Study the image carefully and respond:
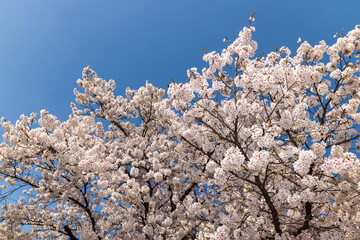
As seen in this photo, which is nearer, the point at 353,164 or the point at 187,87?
the point at 353,164

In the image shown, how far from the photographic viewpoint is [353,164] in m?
5.64

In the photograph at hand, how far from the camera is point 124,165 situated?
42.1 ft

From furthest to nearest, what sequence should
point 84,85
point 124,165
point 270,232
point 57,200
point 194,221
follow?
1. point 84,85
2. point 124,165
3. point 194,221
4. point 57,200
5. point 270,232

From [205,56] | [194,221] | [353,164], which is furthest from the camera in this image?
[194,221]

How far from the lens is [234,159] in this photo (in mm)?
5742

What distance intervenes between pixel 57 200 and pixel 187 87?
705 centimetres

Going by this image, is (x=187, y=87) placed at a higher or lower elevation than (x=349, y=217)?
higher

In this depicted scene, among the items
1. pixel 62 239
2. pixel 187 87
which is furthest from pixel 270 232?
pixel 62 239

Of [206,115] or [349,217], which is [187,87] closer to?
[206,115]

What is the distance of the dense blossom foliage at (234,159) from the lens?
21.6 ft

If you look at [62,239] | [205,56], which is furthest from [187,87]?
[62,239]

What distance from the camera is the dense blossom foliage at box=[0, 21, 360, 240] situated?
6.58 m

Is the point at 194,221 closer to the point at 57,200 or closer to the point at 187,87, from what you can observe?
the point at 57,200

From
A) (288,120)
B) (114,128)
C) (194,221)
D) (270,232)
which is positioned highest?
(114,128)
